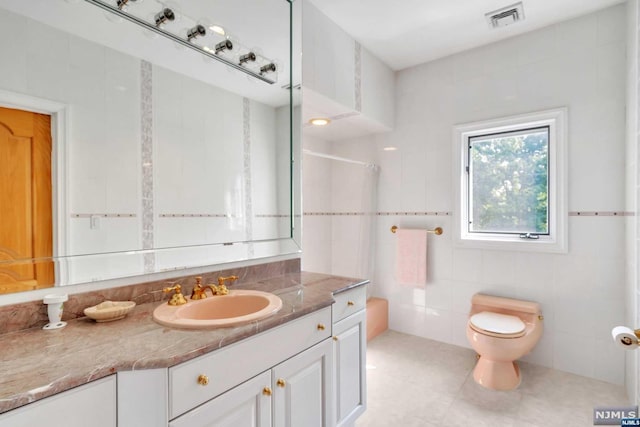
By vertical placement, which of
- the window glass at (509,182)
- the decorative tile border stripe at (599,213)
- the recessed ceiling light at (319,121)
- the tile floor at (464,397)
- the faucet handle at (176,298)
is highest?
the recessed ceiling light at (319,121)

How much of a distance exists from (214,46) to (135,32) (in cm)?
39

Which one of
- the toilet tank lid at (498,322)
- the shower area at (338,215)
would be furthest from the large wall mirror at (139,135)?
the toilet tank lid at (498,322)

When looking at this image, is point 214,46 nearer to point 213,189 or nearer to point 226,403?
point 213,189

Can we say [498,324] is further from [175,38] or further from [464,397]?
[175,38]

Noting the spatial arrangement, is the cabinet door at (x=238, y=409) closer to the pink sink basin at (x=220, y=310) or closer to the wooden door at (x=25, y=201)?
the pink sink basin at (x=220, y=310)

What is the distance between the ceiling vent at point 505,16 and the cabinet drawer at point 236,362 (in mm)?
2260

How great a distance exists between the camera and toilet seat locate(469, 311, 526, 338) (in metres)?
2.07

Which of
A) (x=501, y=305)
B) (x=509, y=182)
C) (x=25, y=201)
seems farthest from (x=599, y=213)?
A: (x=25, y=201)

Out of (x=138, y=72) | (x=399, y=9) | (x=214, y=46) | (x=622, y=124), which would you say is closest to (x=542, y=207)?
(x=622, y=124)

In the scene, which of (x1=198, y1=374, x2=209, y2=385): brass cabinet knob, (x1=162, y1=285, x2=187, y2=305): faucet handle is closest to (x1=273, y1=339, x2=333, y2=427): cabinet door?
(x1=198, y1=374, x2=209, y2=385): brass cabinet knob

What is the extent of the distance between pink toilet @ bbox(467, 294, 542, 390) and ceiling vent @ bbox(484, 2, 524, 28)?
1.99 m

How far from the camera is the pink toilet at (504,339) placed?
6.82 ft

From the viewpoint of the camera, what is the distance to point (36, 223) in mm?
1106

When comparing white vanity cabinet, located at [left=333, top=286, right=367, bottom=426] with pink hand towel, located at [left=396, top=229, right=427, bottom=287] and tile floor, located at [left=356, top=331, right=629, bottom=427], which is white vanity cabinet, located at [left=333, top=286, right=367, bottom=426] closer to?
tile floor, located at [left=356, top=331, right=629, bottom=427]
